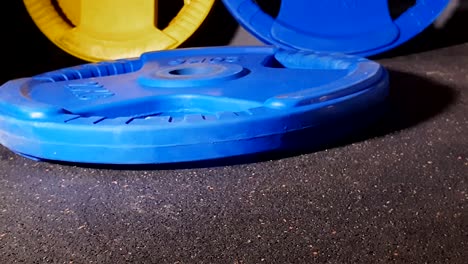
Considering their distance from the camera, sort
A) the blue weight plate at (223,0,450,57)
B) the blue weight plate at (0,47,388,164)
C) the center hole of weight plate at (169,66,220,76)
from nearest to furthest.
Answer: the blue weight plate at (0,47,388,164), the center hole of weight plate at (169,66,220,76), the blue weight plate at (223,0,450,57)

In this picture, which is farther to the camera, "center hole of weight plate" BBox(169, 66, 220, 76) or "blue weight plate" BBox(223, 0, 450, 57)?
"blue weight plate" BBox(223, 0, 450, 57)

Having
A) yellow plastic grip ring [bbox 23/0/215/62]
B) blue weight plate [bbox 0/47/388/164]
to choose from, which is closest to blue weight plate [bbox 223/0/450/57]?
yellow plastic grip ring [bbox 23/0/215/62]

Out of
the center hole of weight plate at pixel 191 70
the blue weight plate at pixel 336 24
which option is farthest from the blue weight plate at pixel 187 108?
the blue weight plate at pixel 336 24

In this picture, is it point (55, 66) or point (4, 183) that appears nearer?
point (4, 183)

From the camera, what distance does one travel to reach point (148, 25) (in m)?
1.33

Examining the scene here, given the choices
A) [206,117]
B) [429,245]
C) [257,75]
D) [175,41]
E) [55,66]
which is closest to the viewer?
[429,245]

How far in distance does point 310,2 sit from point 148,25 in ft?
1.23

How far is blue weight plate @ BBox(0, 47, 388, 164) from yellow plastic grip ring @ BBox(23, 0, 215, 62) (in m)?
0.26

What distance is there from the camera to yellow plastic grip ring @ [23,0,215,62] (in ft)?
4.21

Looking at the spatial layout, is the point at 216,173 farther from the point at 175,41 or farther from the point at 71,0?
the point at 71,0

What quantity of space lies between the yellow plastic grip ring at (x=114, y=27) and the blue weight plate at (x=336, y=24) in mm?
115

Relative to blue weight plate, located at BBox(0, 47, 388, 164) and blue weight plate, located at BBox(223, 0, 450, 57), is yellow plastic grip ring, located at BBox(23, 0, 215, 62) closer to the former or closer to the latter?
blue weight plate, located at BBox(223, 0, 450, 57)

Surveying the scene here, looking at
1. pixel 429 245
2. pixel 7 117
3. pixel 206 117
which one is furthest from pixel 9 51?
pixel 429 245

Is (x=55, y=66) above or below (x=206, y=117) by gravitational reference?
below
